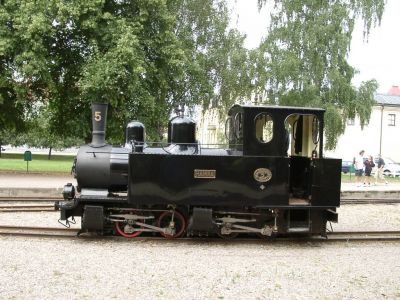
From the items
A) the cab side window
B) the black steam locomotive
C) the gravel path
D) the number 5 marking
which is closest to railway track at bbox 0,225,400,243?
the gravel path

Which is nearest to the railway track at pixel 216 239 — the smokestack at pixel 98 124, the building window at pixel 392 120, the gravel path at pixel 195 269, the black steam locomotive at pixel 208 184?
the gravel path at pixel 195 269

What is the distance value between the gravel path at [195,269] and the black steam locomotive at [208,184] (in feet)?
1.40

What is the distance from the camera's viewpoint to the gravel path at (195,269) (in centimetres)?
592

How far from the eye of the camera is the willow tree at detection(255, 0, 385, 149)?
27.8m

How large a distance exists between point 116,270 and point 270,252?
2926 millimetres

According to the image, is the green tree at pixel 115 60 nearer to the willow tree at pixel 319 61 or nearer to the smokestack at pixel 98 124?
the willow tree at pixel 319 61

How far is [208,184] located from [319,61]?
21348mm

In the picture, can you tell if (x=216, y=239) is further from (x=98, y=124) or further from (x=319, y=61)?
(x=319, y=61)

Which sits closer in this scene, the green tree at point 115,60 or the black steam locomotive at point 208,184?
the black steam locomotive at point 208,184

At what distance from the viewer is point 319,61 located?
28172 millimetres

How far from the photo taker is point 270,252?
849 cm

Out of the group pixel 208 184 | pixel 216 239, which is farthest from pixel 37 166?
pixel 208 184

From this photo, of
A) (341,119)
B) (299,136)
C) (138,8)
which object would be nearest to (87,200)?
(299,136)

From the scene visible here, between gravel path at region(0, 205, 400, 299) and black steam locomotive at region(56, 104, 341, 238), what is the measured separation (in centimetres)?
43
